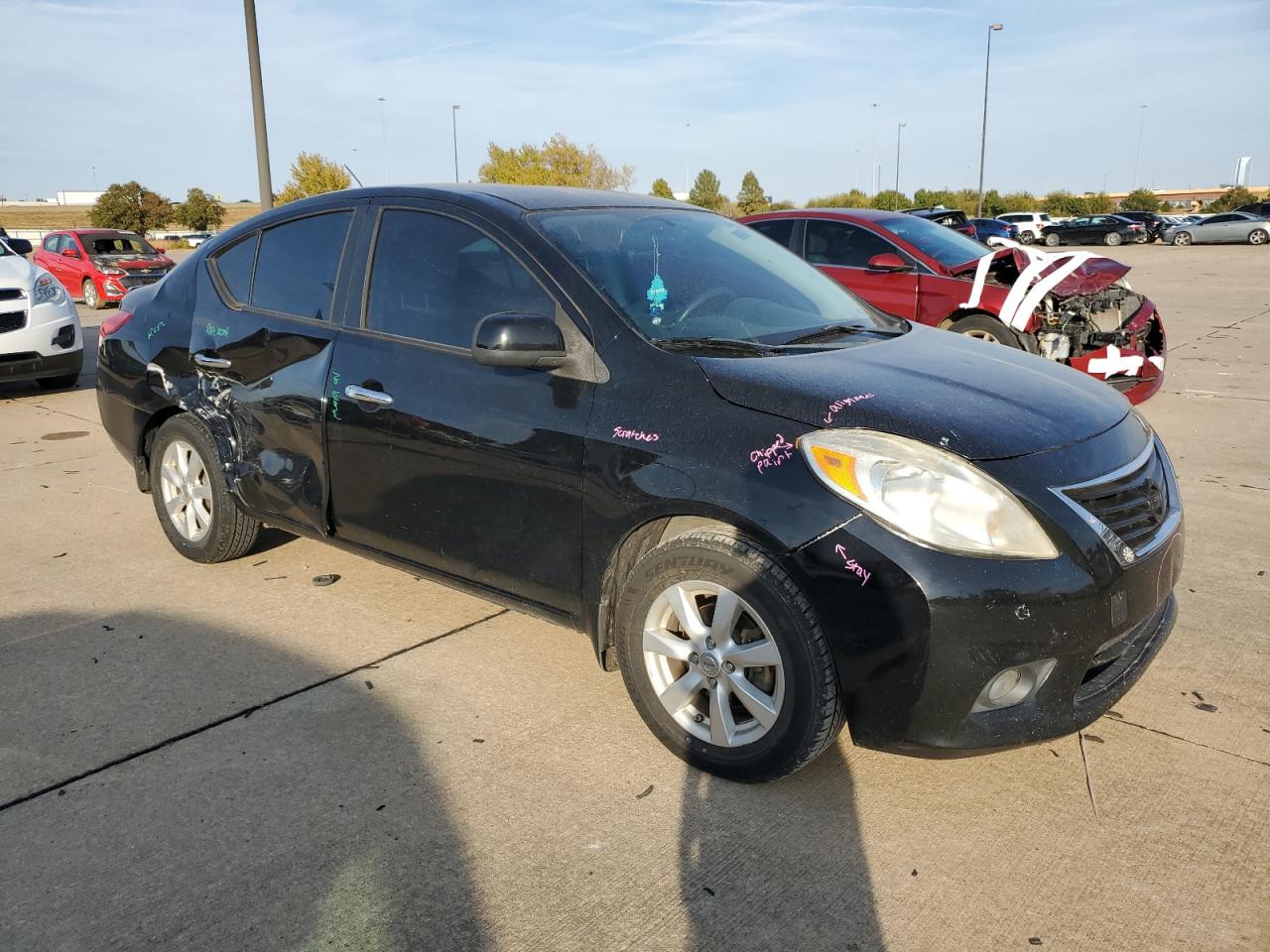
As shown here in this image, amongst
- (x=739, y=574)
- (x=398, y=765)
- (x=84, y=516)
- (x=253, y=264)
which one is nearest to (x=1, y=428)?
(x=84, y=516)

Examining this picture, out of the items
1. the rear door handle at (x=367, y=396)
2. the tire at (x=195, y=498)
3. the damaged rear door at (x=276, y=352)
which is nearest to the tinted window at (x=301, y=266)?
the damaged rear door at (x=276, y=352)

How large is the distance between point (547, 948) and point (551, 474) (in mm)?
1407

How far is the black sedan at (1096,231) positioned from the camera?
40875 mm

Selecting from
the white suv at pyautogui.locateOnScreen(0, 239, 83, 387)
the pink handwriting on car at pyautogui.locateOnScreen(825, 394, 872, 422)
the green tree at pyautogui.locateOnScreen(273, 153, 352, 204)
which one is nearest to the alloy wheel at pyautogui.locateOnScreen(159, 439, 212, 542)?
the pink handwriting on car at pyautogui.locateOnScreen(825, 394, 872, 422)

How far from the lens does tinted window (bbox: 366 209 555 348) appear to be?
344cm

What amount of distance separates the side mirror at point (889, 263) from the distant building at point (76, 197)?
12850 cm

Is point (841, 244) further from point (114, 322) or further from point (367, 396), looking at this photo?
point (367, 396)

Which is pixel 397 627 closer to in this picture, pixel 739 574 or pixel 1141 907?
pixel 739 574

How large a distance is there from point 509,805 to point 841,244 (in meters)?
7.22

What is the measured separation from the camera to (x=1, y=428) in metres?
8.21

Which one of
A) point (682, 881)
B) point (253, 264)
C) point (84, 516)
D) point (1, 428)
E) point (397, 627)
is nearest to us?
point (682, 881)

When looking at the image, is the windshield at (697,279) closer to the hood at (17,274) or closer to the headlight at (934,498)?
the headlight at (934,498)

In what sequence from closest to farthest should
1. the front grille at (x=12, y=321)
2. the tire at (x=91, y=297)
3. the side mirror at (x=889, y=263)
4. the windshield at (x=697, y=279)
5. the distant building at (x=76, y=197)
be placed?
the windshield at (x=697, y=279) < the side mirror at (x=889, y=263) < the front grille at (x=12, y=321) < the tire at (x=91, y=297) < the distant building at (x=76, y=197)

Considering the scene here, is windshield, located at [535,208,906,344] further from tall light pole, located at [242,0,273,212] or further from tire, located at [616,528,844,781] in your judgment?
tall light pole, located at [242,0,273,212]
